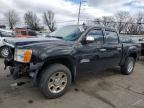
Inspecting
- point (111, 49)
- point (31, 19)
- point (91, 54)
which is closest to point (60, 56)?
point (91, 54)

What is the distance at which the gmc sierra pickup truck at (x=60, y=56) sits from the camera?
376cm

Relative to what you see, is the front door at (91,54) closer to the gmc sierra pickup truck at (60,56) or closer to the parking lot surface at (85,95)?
the gmc sierra pickup truck at (60,56)

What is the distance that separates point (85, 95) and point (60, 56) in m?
1.24

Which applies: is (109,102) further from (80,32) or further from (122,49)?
(122,49)

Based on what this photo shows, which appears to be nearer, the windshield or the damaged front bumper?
the damaged front bumper

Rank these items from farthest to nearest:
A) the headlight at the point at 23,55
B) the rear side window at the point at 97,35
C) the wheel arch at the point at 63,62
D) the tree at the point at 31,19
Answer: the tree at the point at 31,19 < the rear side window at the point at 97,35 < the wheel arch at the point at 63,62 < the headlight at the point at 23,55

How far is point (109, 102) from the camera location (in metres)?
4.11

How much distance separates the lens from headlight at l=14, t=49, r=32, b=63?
12.0ft

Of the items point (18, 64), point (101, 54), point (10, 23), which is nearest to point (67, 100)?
point (18, 64)

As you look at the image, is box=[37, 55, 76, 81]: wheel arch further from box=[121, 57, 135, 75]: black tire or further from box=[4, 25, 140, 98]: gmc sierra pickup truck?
box=[121, 57, 135, 75]: black tire

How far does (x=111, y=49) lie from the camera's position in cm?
552

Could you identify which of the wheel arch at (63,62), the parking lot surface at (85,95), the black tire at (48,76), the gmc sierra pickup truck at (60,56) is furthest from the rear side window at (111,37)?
the black tire at (48,76)

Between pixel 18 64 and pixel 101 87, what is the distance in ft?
8.19

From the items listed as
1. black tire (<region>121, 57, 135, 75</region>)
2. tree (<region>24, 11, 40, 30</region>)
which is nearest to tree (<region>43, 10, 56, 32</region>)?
tree (<region>24, 11, 40, 30</region>)
